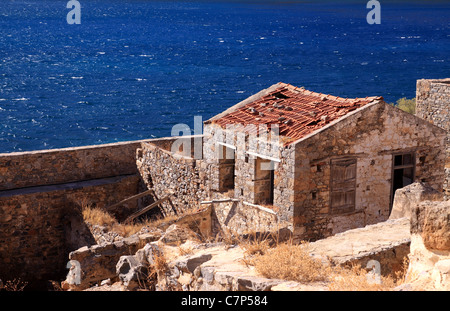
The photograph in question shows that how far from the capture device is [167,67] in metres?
96.6

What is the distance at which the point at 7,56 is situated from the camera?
10375cm

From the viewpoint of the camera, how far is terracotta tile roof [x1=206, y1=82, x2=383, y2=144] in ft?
53.5

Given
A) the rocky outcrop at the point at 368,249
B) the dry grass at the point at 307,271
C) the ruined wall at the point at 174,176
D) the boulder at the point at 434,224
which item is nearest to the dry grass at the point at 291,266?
the dry grass at the point at 307,271

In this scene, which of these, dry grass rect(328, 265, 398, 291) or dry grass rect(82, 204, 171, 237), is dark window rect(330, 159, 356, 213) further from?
dry grass rect(328, 265, 398, 291)

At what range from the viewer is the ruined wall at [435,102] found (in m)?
28.0

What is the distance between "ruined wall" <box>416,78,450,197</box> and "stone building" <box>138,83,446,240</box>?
11.1 metres

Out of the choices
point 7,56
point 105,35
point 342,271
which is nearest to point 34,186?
point 342,271

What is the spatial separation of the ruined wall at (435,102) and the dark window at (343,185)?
13.1 meters

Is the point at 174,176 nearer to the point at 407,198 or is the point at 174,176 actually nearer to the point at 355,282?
the point at 407,198

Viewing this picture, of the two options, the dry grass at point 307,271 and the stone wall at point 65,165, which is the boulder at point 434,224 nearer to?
the dry grass at point 307,271

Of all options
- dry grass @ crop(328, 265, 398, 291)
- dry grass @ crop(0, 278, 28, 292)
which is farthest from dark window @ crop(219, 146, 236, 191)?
dry grass @ crop(328, 265, 398, 291)
